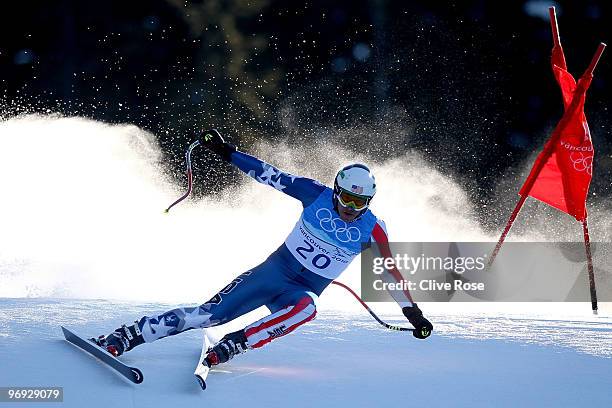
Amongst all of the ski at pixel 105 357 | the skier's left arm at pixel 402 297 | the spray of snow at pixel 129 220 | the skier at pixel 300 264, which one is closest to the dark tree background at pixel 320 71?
the spray of snow at pixel 129 220

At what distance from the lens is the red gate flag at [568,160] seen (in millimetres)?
5031

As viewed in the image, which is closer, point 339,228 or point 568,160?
point 339,228

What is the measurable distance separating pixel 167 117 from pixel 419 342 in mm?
8531

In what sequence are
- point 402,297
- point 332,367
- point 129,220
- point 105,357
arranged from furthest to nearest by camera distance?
point 129,220 < point 402,297 < point 332,367 < point 105,357

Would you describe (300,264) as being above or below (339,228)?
below

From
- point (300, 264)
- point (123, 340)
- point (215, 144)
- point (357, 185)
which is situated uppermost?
point (215, 144)

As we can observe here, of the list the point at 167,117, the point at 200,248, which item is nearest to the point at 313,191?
the point at 200,248

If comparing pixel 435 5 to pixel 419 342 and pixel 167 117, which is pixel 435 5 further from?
pixel 419 342

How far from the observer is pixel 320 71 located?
39.4ft

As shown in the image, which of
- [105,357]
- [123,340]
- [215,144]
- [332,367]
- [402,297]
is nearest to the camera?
[105,357]

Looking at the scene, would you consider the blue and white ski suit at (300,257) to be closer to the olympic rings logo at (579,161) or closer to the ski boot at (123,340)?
the ski boot at (123,340)

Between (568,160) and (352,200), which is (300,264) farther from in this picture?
(568,160)

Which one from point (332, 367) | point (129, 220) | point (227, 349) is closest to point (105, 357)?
point (227, 349)

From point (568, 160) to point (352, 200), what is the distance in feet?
8.68
